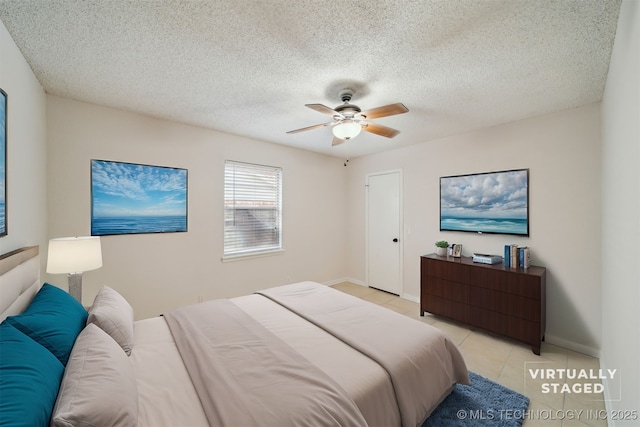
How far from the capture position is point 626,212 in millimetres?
1325

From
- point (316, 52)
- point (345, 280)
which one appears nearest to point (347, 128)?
point (316, 52)

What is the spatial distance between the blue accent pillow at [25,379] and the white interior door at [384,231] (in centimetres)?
400

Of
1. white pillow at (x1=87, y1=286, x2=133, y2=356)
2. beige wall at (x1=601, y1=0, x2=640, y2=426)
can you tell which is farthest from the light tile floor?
white pillow at (x1=87, y1=286, x2=133, y2=356)

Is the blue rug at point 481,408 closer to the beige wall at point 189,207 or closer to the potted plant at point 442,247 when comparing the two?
the potted plant at point 442,247

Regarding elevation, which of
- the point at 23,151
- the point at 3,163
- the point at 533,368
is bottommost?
the point at 533,368

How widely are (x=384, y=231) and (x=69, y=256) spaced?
12.9 feet

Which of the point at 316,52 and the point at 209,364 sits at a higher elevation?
the point at 316,52

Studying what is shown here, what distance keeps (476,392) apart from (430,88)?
248 cm

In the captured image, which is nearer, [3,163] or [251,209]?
[3,163]

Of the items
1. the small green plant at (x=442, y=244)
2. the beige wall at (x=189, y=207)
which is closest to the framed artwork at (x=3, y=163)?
the beige wall at (x=189, y=207)

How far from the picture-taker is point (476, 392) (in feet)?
6.50

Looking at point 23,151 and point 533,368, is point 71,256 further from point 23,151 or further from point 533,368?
point 533,368

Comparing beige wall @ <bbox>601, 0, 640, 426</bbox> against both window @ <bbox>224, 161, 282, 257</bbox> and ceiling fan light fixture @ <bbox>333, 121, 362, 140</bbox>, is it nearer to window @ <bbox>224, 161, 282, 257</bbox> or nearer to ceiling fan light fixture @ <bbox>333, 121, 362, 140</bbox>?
ceiling fan light fixture @ <bbox>333, 121, 362, 140</bbox>

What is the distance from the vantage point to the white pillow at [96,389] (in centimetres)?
85
